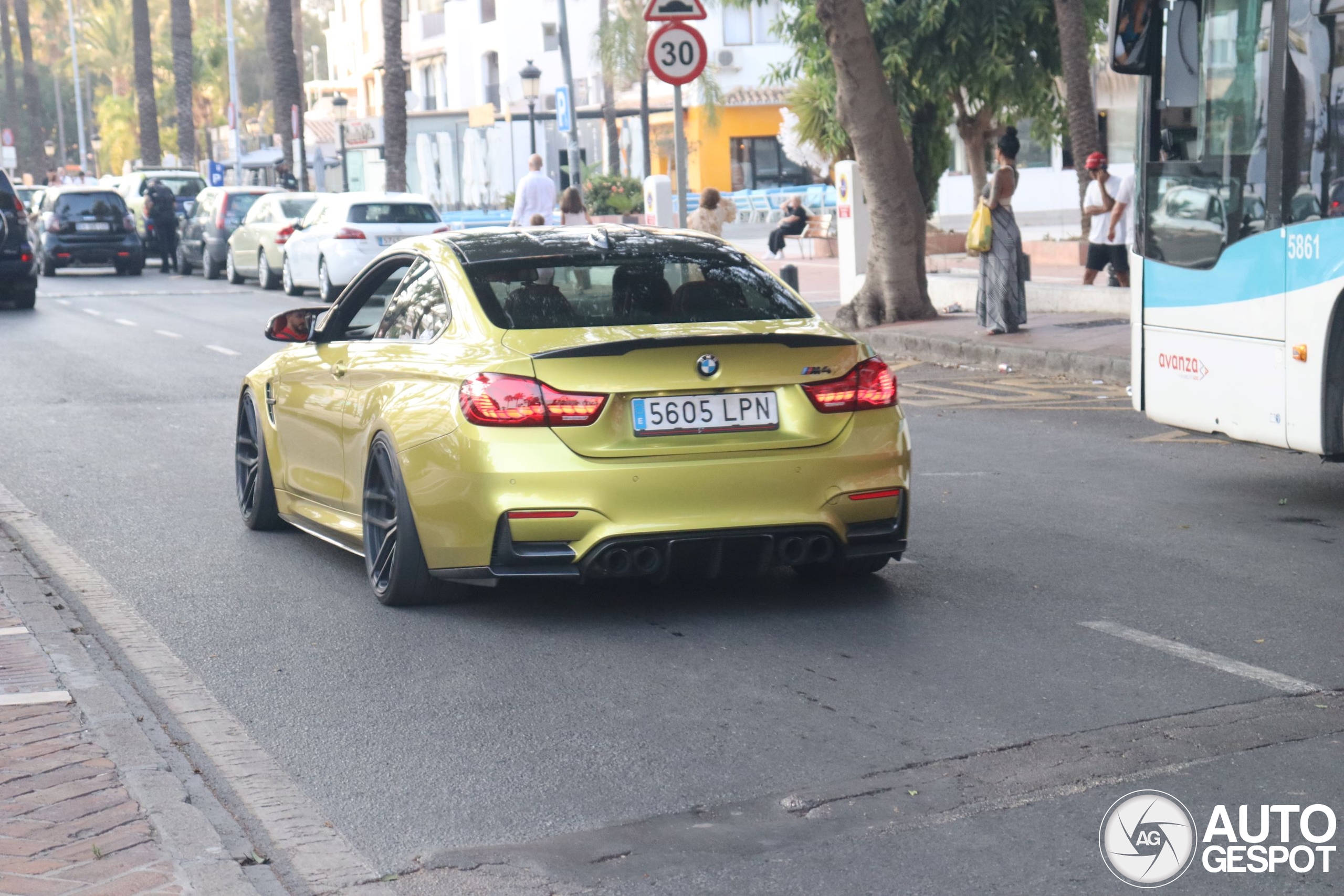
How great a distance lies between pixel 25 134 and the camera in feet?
369

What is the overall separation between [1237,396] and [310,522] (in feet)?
14.7

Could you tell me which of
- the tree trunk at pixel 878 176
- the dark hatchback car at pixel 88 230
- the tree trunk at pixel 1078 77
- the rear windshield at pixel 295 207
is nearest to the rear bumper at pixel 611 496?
the tree trunk at pixel 878 176

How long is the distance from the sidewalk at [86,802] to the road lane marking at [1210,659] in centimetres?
320

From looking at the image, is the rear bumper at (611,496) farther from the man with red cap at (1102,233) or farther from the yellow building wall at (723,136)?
the yellow building wall at (723,136)

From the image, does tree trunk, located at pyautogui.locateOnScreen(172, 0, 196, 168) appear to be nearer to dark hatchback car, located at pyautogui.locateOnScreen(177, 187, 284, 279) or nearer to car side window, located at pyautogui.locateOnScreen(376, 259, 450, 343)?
dark hatchback car, located at pyautogui.locateOnScreen(177, 187, 284, 279)

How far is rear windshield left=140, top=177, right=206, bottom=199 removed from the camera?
4116 cm

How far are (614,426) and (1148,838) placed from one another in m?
2.66

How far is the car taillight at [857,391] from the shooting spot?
664 cm

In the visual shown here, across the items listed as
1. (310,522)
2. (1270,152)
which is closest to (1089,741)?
(310,522)

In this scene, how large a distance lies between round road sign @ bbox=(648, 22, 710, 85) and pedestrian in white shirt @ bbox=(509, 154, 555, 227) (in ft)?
29.1

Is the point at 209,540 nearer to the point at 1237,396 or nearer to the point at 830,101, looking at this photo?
the point at 1237,396

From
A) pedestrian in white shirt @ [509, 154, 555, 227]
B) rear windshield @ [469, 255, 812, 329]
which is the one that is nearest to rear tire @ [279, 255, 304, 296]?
pedestrian in white shirt @ [509, 154, 555, 227]

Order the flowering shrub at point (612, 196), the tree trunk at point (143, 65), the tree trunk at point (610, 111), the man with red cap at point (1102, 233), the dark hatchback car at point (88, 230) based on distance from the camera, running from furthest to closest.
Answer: the tree trunk at point (610, 111) → the tree trunk at point (143, 65) → the flowering shrub at point (612, 196) → the dark hatchback car at point (88, 230) → the man with red cap at point (1102, 233)

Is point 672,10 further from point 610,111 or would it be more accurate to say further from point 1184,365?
point 610,111
